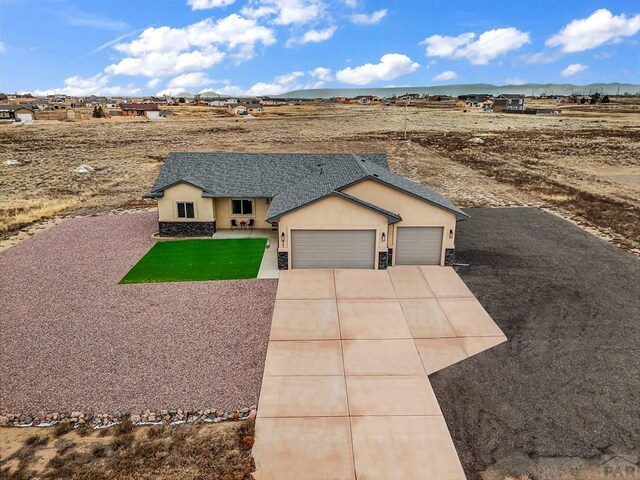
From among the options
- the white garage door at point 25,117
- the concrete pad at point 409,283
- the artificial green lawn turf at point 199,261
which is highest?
the white garage door at point 25,117

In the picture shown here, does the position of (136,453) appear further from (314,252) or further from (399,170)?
(399,170)

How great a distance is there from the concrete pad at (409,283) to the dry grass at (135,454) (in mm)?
9304

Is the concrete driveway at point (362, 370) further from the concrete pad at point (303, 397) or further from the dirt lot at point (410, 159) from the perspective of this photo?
the dirt lot at point (410, 159)

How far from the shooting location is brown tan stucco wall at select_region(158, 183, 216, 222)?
24.6 metres

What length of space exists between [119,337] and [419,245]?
1330 centimetres

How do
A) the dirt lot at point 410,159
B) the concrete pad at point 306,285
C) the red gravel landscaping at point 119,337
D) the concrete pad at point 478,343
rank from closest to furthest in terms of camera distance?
1. the red gravel landscaping at point 119,337
2. the concrete pad at point 478,343
3. the concrete pad at point 306,285
4. the dirt lot at point 410,159

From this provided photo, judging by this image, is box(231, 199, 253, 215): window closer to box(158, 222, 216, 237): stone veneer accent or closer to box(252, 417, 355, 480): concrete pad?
box(158, 222, 216, 237): stone veneer accent

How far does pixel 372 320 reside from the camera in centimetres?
1586

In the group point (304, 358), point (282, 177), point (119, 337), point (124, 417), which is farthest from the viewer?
point (282, 177)

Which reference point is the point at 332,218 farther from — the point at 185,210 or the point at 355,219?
the point at 185,210

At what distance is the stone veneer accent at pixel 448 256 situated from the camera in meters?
20.8

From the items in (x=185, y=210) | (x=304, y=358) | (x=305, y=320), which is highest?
(x=185, y=210)

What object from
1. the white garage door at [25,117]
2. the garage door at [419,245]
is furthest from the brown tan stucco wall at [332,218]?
the white garage door at [25,117]

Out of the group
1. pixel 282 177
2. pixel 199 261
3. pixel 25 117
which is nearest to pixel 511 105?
pixel 25 117
